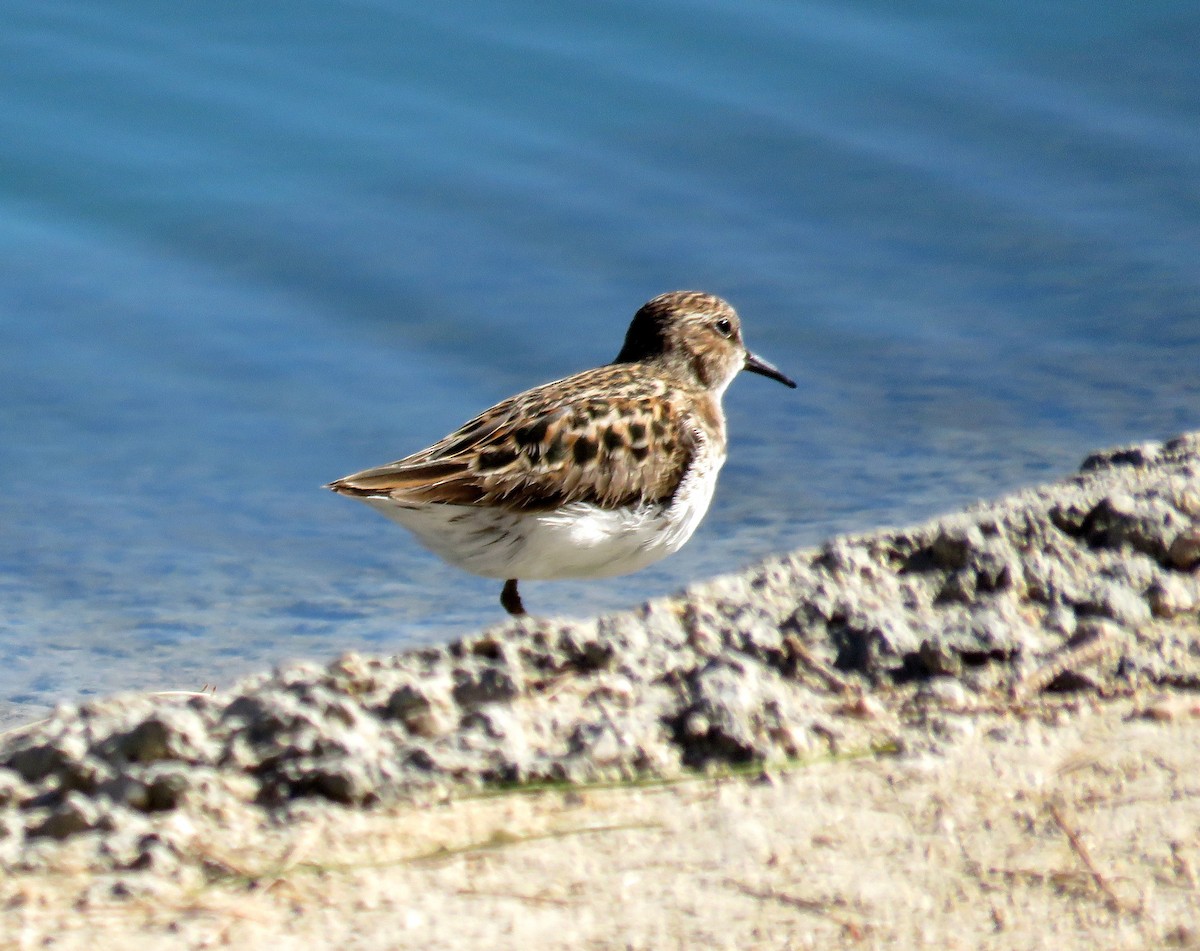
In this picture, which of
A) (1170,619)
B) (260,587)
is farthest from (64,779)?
(260,587)

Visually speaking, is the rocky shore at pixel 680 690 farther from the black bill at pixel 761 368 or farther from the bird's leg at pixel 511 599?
the black bill at pixel 761 368

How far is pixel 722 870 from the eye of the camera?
361cm

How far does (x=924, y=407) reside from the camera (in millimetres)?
10516

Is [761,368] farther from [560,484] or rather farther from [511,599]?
[560,484]

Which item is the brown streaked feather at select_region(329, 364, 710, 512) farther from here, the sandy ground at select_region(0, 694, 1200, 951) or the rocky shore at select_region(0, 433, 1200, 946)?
the sandy ground at select_region(0, 694, 1200, 951)

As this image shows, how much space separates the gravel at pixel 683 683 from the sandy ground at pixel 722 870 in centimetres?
10

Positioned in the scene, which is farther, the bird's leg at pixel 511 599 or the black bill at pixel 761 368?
the black bill at pixel 761 368

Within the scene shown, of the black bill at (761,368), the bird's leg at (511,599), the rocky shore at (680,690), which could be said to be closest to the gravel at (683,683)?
the rocky shore at (680,690)

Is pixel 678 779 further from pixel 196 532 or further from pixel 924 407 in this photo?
pixel 924 407

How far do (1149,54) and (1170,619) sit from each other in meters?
10.5

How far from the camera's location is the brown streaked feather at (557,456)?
21.9ft

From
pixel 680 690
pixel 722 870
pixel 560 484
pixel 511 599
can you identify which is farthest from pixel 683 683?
pixel 511 599

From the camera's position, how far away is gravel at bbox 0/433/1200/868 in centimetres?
Answer: 388

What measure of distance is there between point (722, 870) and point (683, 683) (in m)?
0.73
